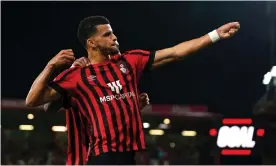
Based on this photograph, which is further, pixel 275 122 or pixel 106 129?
pixel 275 122

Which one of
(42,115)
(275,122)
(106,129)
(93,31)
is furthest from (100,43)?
(275,122)

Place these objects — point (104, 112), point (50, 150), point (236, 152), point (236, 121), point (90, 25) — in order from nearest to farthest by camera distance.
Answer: point (104, 112)
point (90, 25)
point (50, 150)
point (236, 152)
point (236, 121)

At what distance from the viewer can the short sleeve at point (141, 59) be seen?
13.8ft

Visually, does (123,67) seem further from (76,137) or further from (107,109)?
(76,137)

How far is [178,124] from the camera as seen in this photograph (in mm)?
15312

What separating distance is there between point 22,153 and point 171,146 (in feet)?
13.4

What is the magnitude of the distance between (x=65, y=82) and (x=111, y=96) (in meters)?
0.37

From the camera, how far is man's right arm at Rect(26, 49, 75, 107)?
13.1 feet

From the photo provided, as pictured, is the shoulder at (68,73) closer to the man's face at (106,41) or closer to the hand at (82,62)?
the hand at (82,62)

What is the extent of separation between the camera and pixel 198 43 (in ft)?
13.3

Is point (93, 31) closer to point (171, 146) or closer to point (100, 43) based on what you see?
point (100, 43)

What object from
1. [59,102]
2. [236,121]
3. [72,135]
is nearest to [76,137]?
[72,135]

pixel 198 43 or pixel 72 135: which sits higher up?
pixel 198 43

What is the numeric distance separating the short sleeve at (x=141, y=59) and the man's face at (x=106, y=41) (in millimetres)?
109
